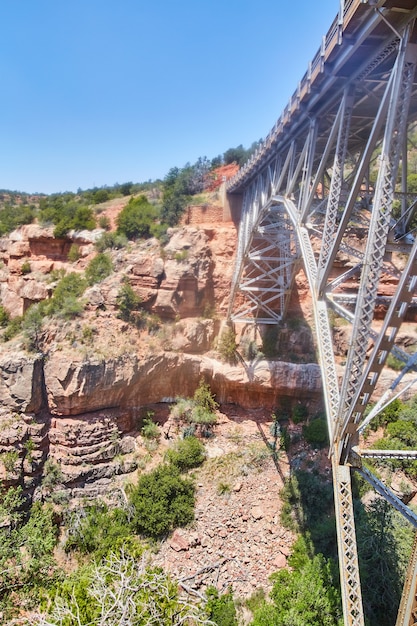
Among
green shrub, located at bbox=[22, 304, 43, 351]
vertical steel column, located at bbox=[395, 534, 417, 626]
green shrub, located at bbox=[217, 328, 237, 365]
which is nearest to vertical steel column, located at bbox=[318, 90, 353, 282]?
vertical steel column, located at bbox=[395, 534, 417, 626]

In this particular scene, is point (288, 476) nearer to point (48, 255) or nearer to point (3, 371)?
point (3, 371)

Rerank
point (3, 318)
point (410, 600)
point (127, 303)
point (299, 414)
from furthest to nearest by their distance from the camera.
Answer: point (3, 318), point (127, 303), point (299, 414), point (410, 600)

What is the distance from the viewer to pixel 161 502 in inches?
472

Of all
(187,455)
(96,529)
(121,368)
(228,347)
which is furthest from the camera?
(228,347)

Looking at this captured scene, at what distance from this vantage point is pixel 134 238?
19297 mm

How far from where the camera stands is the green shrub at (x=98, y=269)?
56.0 ft

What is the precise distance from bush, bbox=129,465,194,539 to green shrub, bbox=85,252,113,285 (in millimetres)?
8711

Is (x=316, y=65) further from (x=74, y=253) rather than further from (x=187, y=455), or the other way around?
(x=74, y=253)

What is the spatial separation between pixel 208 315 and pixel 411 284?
41.7 feet

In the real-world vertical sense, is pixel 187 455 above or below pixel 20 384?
below

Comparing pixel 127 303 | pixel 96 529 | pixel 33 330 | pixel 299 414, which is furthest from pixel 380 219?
Result: pixel 33 330

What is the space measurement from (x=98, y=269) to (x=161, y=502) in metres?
10.3

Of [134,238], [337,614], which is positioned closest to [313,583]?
[337,614]

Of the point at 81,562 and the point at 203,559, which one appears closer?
the point at 203,559
